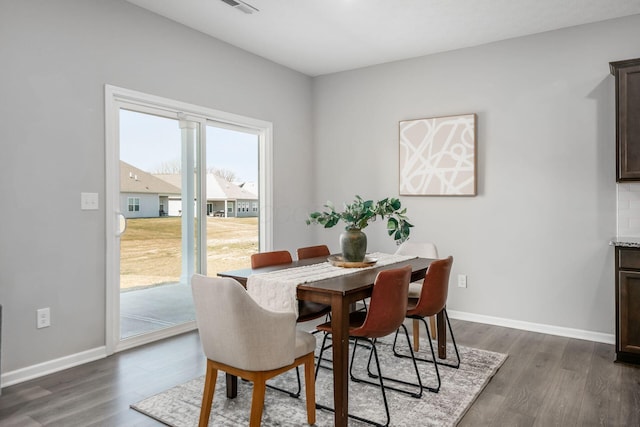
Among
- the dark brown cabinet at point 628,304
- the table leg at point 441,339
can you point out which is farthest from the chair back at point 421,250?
the dark brown cabinet at point 628,304

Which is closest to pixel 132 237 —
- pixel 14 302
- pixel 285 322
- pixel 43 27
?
pixel 14 302

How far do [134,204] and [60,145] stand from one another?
741 mm

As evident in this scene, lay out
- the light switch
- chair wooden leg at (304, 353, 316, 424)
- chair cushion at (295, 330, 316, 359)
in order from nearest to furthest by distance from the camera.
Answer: chair cushion at (295, 330, 316, 359) → chair wooden leg at (304, 353, 316, 424) → the light switch

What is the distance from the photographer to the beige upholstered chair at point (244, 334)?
6.37 ft

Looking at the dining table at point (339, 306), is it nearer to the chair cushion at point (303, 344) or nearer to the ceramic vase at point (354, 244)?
the chair cushion at point (303, 344)

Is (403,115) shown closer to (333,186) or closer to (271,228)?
(333,186)

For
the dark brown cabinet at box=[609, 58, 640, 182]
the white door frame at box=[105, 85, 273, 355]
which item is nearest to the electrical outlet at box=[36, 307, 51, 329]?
the white door frame at box=[105, 85, 273, 355]

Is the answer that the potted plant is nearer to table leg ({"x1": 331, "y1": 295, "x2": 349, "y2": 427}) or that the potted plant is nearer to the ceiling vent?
table leg ({"x1": 331, "y1": 295, "x2": 349, "y2": 427})

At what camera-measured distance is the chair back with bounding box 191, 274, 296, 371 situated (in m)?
1.94

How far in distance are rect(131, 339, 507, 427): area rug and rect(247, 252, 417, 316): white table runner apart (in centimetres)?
58

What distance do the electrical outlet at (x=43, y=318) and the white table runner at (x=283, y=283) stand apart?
1.53m

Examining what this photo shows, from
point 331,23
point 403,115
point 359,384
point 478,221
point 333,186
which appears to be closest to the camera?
point 359,384

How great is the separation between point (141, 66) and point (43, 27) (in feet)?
2.41

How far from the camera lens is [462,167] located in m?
4.42
